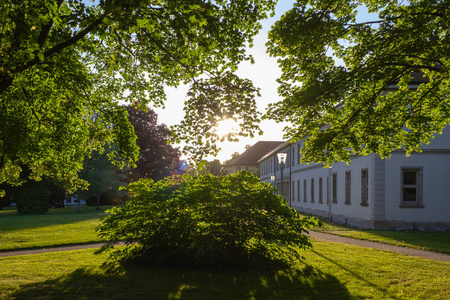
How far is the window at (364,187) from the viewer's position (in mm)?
21938

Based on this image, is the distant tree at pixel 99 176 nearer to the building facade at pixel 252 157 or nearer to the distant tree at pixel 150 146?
the distant tree at pixel 150 146

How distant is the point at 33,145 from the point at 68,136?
3.11 feet

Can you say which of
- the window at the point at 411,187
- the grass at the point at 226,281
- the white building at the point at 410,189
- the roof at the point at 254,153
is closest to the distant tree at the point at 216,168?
the roof at the point at 254,153

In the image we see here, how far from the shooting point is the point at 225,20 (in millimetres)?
8312

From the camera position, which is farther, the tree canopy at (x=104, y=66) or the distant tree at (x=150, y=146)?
the distant tree at (x=150, y=146)

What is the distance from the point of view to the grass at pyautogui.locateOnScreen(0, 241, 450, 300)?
6703 millimetres

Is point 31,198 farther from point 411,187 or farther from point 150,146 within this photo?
point 411,187

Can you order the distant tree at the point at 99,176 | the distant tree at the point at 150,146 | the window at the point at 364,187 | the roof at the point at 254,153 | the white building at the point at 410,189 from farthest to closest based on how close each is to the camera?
the roof at the point at 254,153, the distant tree at the point at 99,176, the distant tree at the point at 150,146, the window at the point at 364,187, the white building at the point at 410,189

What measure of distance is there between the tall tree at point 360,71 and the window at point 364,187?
1061 cm

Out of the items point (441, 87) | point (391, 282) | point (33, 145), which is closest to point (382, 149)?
point (441, 87)

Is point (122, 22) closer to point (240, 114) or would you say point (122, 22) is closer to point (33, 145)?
point (240, 114)

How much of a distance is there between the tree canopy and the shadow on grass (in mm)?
2678

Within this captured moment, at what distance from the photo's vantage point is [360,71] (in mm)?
9453

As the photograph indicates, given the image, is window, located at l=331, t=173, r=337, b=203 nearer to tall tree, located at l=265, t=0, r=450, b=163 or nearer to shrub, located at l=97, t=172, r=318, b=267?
tall tree, located at l=265, t=0, r=450, b=163
